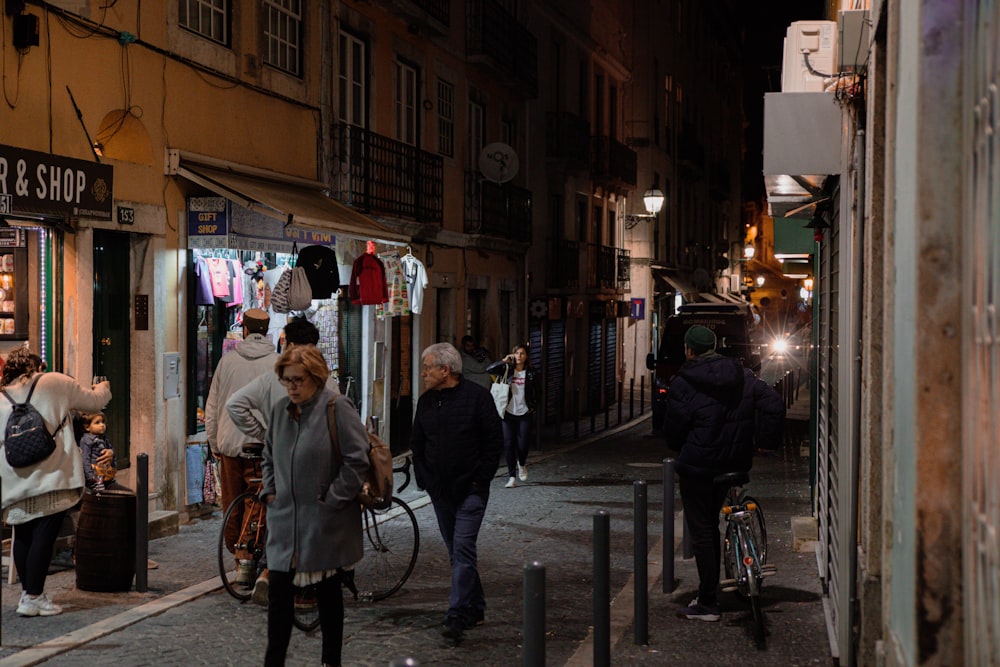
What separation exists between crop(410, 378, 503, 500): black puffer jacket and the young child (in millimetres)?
3032

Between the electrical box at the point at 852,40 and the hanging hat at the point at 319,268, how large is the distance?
29.5 ft

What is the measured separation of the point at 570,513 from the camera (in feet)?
43.9

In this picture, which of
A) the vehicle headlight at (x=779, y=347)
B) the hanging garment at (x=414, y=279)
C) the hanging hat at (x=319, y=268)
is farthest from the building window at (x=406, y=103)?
the vehicle headlight at (x=779, y=347)

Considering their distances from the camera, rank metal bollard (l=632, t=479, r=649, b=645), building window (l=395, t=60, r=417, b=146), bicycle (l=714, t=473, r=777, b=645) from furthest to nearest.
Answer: building window (l=395, t=60, r=417, b=146)
bicycle (l=714, t=473, r=777, b=645)
metal bollard (l=632, t=479, r=649, b=645)

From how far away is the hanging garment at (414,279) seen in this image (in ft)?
60.8

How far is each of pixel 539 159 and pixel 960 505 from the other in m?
24.8

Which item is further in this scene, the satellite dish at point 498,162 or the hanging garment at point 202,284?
the satellite dish at point 498,162

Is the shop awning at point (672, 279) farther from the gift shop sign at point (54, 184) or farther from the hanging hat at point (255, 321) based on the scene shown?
the hanging hat at point (255, 321)

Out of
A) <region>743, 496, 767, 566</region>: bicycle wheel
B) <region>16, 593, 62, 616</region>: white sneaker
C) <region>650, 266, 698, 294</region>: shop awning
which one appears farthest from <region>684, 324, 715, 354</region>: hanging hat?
<region>650, 266, 698, 294</region>: shop awning

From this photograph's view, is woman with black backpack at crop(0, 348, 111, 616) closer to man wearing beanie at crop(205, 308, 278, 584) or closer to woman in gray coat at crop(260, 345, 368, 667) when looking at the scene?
man wearing beanie at crop(205, 308, 278, 584)

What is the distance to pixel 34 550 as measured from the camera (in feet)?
27.3

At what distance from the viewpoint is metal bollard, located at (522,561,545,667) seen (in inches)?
206

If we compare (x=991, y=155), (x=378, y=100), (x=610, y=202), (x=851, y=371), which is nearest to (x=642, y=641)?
(x=851, y=371)

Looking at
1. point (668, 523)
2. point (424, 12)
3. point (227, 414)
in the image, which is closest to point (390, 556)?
point (227, 414)
